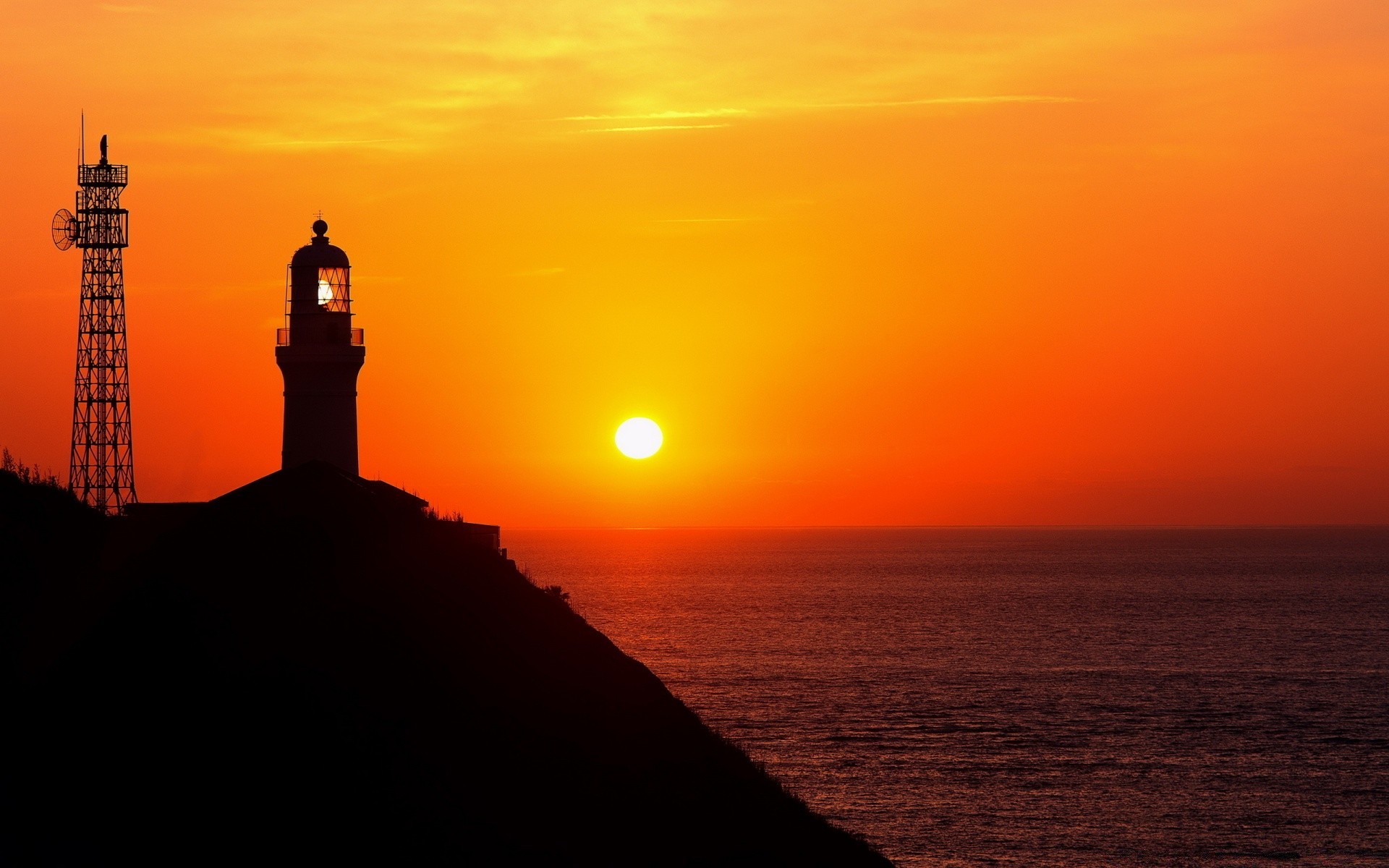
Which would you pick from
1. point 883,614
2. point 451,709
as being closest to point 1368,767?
point 451,709

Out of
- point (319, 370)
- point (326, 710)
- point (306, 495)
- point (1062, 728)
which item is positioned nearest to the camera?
point (326, 710)

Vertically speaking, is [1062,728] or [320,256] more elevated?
[320,256]

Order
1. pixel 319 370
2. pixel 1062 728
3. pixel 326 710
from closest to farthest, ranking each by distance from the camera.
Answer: pixel 326 710 → pixel 319 370 → pixel 1062 728

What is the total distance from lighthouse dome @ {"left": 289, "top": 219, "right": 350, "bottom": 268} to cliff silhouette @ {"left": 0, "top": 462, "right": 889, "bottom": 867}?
41.4 feet

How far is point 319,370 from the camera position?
48844 millimetres

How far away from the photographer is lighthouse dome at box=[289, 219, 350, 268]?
50281 millimetres

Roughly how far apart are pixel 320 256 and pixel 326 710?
24.5 m

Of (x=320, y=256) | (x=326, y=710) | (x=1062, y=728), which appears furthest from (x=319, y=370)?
(x=1062, y=728)

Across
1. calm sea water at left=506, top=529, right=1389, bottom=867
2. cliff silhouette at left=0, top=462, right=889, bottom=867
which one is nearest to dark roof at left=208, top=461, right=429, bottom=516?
cliff silhouette at left=0, top=462, right=889, bottom=867

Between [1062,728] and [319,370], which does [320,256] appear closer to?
[319,370]

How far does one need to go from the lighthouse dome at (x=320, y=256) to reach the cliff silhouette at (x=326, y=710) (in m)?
12.6

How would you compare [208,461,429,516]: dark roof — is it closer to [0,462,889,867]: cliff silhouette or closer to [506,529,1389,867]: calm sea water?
[0,462,889,867]: cliff silhouette

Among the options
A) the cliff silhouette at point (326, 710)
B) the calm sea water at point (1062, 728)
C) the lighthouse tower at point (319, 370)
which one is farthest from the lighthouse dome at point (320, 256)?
the calm sea water at point (1062, 728)

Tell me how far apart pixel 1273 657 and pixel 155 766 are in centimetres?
10446
